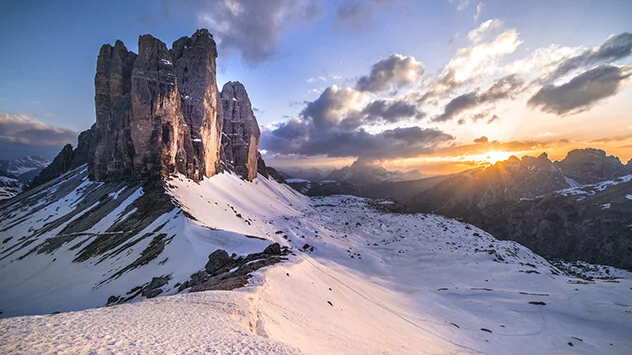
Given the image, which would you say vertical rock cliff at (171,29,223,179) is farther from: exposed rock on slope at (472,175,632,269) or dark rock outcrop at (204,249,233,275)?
exposed rock on slope at (472,175,632,269)

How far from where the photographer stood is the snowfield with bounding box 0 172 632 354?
5727mm

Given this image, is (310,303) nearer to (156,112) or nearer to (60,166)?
(156,112)

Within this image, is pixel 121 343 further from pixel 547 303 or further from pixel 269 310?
pixel 547 303

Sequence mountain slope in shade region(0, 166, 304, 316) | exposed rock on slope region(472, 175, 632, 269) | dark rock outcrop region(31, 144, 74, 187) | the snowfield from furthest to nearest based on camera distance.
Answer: dark rock outcrop region(31, 144, 74, 187), exposed rock on slope region(472, 175, 632, 269), mountain slope in shade region(0, 166, 304, 316), the snowfield

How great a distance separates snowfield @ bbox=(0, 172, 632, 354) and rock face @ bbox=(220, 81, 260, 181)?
54.9m

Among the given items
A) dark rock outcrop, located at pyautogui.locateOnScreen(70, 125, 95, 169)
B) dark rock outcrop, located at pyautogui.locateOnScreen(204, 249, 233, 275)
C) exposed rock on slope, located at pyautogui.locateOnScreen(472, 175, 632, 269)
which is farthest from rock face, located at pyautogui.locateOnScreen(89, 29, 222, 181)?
exposed rock on slope, located at pyautogui.locateOnScreen(472, 175, 632, 269)

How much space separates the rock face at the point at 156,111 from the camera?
52688mm

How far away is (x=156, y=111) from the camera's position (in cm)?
5341

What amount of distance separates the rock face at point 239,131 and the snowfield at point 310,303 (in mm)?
54942

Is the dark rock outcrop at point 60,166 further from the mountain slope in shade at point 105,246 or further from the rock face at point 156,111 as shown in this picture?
the mountain slope in shade at point 105,246

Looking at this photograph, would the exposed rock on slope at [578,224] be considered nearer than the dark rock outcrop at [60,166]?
Yes

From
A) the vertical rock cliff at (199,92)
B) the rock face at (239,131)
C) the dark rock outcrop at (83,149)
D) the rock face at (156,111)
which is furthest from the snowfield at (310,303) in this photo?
the dark rock outcrop at (83,149)

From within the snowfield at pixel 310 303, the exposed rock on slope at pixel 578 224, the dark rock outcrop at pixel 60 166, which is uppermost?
the dark rock outcrop at pixel 60 166

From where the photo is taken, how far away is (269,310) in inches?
382
